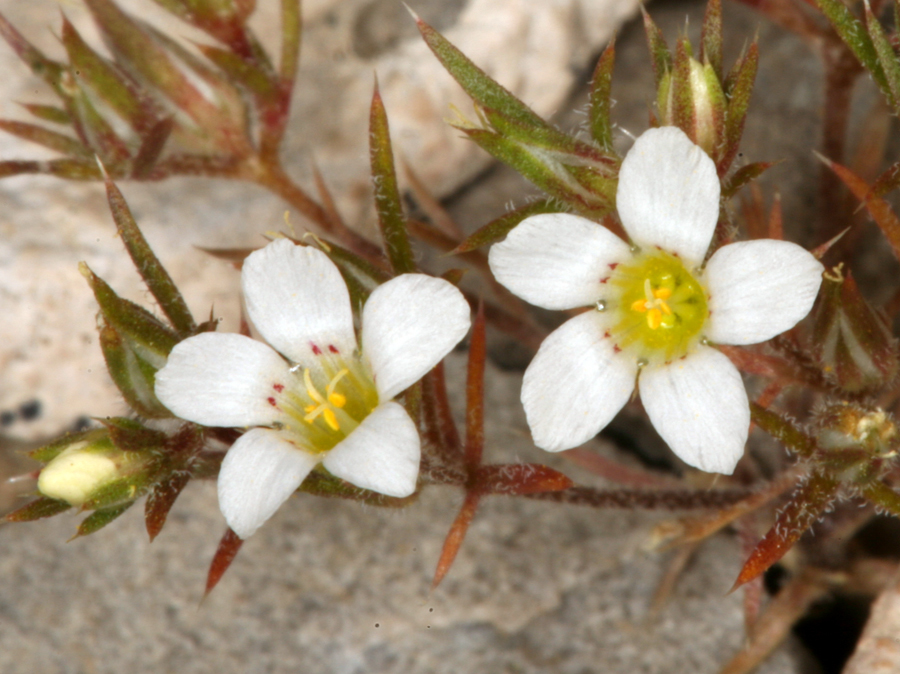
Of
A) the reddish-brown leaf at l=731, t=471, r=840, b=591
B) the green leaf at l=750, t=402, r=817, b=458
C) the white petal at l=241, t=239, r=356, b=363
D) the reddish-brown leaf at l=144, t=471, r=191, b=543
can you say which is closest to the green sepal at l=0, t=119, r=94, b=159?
the white petal at l=241, t=239, r=356, b=363

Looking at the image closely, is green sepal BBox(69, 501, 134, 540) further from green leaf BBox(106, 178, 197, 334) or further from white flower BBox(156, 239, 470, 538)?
green leaf BBox(106, 178, 197, 334)

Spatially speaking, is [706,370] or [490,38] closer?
[706,370]

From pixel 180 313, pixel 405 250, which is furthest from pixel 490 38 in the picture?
pixel 180 313

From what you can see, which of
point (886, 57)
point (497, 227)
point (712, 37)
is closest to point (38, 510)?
point (497, 227)

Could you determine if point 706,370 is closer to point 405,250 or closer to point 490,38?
point 405,250

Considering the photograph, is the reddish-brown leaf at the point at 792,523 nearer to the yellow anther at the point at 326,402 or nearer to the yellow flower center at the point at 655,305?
the yellow flower center at the point at 655,305
